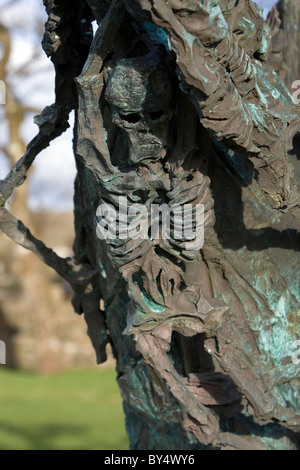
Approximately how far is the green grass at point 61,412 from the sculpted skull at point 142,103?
3831 millimetres

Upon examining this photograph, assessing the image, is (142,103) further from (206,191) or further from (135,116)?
(206,191)

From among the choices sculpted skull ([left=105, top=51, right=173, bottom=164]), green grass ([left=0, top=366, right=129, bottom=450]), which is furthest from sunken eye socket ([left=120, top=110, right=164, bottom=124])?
green grass ([left=0, top=366, right=129, bottom=450])

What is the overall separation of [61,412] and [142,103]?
546 cm

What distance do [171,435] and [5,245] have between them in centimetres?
891

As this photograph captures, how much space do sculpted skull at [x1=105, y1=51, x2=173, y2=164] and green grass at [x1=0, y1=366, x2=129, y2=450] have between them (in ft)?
12.6

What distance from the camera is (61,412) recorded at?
6.78 m

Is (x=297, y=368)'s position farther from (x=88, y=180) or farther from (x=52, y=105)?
(x=52, y=105)

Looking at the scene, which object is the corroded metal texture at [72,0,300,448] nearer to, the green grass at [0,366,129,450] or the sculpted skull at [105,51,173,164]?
the sculpted skull at [105,51,173,164]

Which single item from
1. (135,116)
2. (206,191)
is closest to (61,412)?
(206,191)

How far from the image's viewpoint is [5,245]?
435 inches

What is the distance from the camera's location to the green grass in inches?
218

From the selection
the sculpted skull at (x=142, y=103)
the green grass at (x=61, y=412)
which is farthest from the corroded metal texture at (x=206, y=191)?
the green grass at (x=61, y=412)

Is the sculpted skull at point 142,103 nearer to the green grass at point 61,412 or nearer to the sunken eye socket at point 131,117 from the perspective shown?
the sunken eye socket at point 131,117
